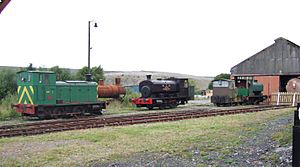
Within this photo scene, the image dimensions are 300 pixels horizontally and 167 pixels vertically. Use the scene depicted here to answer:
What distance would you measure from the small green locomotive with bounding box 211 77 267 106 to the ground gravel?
79.7 ft

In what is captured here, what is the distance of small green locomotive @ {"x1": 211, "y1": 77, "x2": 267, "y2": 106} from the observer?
106 ft

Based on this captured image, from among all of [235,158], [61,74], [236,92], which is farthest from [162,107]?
[235,158]

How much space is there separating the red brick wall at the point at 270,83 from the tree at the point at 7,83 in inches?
1073

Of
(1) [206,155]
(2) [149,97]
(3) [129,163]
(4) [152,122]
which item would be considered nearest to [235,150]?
(1) [206,155]

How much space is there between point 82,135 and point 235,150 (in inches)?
260

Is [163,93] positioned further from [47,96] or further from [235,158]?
[235,158]

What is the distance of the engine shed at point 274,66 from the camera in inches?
1497

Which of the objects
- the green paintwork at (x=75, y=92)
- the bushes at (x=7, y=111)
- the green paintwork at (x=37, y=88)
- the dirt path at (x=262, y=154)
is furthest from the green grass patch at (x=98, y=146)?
the bushes at (x=7, y=111)

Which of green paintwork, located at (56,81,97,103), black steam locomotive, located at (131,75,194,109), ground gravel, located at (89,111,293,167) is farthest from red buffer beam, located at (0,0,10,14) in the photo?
black steam locomotive, located at (131,75,194,109)

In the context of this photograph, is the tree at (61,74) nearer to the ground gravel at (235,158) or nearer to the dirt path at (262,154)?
the ground gravel at (235,158)

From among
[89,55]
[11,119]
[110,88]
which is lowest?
[11,119]

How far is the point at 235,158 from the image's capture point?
679cm

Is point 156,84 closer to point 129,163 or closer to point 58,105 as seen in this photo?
point 58,105

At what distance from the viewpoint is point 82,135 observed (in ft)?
40.7
